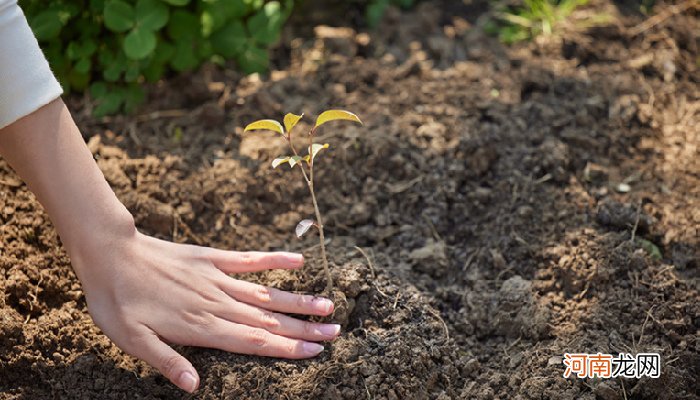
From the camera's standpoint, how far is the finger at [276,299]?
6.98 ft

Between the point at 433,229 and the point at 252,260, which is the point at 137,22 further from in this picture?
the point at 433,229

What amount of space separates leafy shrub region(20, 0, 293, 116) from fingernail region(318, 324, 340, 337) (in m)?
1.21

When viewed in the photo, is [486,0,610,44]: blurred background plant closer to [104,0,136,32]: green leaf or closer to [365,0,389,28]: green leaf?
[365,0,389,28]: green leaf

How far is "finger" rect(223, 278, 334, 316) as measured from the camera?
213 cm

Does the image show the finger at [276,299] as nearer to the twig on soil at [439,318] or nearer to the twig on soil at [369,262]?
the twig on soil at [369,262]

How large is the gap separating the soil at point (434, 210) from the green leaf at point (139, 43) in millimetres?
277

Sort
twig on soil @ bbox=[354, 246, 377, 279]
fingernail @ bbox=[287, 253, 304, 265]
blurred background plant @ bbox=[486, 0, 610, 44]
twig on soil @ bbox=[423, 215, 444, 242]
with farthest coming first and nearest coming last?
1. blurred background plant @ bbox=[486, 0, 610, 44]
2. twig on soil @ bbox=[423, 215, 444, 242]
3. twig on soil @ bbox=[354, 246, 377, 279]
4. fingernail @ bbox=[287, 253, 304, 265]

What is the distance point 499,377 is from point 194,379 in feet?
2.67

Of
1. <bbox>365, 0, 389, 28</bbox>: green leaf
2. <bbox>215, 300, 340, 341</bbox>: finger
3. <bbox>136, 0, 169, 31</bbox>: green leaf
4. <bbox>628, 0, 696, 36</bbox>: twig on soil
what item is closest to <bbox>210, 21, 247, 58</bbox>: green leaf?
<bbox>136, 0, 169, 31</bbox>: green leaf

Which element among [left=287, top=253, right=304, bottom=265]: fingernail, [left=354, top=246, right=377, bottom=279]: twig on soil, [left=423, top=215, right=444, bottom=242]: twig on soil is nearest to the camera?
[left=287, top=253, right=304, bottom=265]: fingernail

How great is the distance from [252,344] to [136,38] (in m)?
1.24

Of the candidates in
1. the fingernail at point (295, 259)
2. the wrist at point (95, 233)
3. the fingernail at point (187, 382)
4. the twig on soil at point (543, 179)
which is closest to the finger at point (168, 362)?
the fingernail at point (187, 382)

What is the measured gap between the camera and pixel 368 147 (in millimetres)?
2771

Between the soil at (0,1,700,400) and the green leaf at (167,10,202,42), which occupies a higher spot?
the green leaf at (167,10,202,42)
